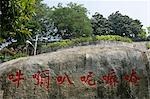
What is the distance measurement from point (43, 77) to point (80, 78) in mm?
861

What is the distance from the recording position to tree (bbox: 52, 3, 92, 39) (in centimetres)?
3294

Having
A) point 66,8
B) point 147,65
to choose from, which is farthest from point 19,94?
point 66,8

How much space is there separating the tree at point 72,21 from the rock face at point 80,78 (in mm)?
24233

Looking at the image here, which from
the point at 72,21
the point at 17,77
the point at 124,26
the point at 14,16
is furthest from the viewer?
the point at 124,26

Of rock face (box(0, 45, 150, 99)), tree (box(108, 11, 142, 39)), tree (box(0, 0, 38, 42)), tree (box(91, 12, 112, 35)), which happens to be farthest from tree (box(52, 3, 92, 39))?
tree (box(0, 0, 38, 42))

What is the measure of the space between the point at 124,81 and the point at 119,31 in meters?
27.8

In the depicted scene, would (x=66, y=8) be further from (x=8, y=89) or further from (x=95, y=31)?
(x=8, y=89)

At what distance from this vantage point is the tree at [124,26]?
3609cm

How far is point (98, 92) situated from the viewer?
27.7 ft

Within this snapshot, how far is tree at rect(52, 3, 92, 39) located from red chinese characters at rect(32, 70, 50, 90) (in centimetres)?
2434

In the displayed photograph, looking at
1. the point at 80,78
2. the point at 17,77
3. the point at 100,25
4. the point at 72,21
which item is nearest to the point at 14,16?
the point at 17,77

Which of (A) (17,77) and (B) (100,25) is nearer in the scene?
(A) (17,77)

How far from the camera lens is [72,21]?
33.1 metres

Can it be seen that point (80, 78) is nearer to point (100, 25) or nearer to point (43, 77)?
point (43, 77)
